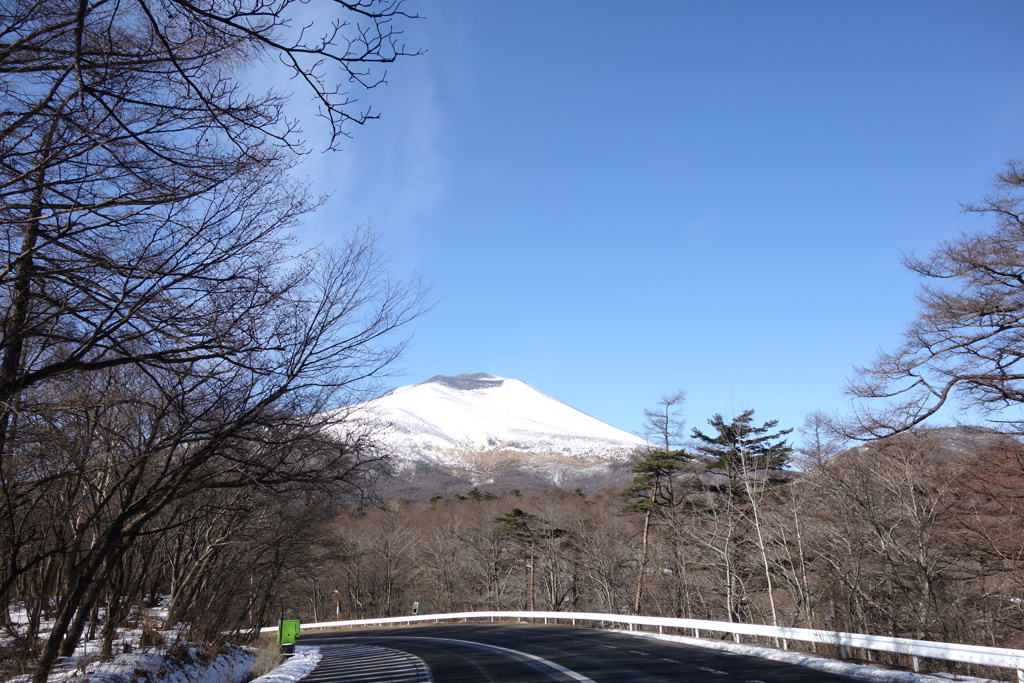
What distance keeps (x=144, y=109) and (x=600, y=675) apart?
37.3 ft

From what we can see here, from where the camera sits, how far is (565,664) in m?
15.1

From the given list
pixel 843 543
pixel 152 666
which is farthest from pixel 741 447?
pixel 152 666

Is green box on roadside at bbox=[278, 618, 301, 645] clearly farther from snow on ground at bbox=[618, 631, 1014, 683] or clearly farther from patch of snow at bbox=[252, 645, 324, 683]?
snow on ground at bbox=[618, 631, 1014, 683]

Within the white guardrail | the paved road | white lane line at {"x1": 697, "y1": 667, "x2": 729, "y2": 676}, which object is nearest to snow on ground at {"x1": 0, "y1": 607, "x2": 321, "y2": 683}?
the paved road

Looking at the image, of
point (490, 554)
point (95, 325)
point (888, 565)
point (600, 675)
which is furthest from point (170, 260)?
point (490, 554)

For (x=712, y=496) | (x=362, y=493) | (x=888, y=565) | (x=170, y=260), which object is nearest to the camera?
(x=170, y=260)

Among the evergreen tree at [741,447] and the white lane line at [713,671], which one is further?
the evergreen tree at [741,447]

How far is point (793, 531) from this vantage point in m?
27.9

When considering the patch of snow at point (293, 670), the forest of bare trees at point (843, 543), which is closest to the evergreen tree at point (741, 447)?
the forest of bare trees at point (843, 543)

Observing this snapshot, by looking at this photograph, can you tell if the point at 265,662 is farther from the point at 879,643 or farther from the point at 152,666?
the point at 879,643

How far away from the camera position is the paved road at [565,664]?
1209cm

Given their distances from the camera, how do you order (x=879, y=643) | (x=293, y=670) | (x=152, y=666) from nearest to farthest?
(x=879, y=643) < (x=152, y=666) < (x=293, y=670)

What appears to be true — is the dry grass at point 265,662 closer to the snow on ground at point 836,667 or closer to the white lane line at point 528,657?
the white lane line at point 528,657

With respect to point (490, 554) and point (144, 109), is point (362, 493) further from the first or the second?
point (490, 554)
